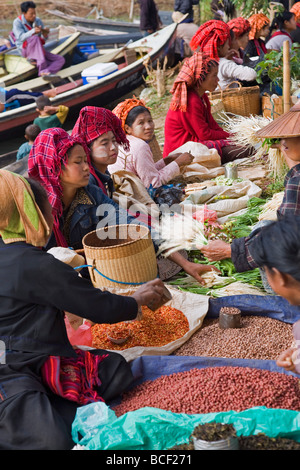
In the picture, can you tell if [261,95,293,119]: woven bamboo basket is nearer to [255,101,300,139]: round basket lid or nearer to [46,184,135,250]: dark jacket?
[255,101,300,139]: round basket lid

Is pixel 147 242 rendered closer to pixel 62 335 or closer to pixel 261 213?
pixel 62 335

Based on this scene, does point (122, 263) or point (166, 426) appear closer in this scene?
point (166, 426)

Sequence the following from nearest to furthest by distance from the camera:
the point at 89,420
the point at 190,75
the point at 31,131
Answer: the point at 89,420, the point at 190,75, the point at 31,131

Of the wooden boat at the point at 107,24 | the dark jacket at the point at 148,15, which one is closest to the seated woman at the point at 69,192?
the dark jacket at the point at 148,15

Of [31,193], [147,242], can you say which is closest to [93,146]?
[147,242]

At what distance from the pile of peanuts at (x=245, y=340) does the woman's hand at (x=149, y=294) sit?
1.36 ft

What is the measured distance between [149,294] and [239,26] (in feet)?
19.0

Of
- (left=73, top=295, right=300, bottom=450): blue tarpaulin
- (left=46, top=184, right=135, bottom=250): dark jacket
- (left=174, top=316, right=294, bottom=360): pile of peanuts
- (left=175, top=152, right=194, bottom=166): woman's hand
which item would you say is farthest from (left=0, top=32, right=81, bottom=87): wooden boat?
(left=73, top=295, right=300, bottom=450): blue tarpaulin

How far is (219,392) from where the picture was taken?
186cm

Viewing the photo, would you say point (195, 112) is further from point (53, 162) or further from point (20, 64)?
point (20, 64)

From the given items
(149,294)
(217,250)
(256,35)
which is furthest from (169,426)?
(256,35)

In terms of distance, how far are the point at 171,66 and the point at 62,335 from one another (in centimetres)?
1046

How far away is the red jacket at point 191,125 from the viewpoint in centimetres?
476

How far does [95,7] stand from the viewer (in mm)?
19641
